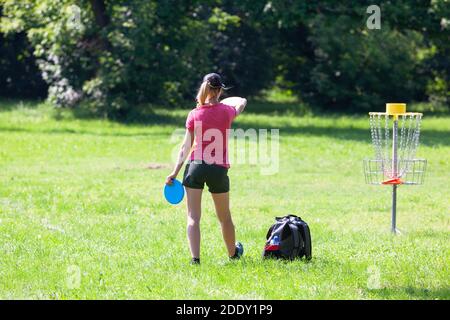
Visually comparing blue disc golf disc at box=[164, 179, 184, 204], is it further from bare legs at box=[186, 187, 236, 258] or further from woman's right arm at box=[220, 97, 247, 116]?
woman's right arm at box=[220, 97, 247, 116]

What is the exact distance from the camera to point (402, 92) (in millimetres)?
37938

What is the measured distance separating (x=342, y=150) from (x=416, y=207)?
8404mm

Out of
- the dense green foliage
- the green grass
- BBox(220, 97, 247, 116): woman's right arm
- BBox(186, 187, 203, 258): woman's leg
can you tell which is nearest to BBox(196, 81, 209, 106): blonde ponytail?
BBox(220, 97, 247, 116): woman's right arm

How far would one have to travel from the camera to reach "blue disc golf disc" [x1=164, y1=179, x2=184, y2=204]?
389 inches

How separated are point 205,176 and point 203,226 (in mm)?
3189

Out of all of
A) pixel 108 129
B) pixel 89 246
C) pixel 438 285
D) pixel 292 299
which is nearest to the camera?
pixel 292 299

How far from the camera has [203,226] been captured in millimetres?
12570

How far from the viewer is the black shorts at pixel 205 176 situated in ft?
31.0

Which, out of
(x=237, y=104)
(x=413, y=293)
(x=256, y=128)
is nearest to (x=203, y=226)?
(x=237, y=104)

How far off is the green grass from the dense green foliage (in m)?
4.85

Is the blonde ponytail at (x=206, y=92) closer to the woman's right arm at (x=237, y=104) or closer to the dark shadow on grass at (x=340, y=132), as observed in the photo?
the woman's right arm at (x=237, y=104)

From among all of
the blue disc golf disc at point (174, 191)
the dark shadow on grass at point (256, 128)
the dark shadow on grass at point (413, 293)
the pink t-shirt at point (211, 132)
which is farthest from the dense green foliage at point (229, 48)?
the dark shadow on grass at point (413, 293)

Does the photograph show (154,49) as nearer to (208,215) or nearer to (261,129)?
(261,129)

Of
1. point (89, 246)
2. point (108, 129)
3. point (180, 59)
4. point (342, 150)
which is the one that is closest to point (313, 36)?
point (180, 59)
